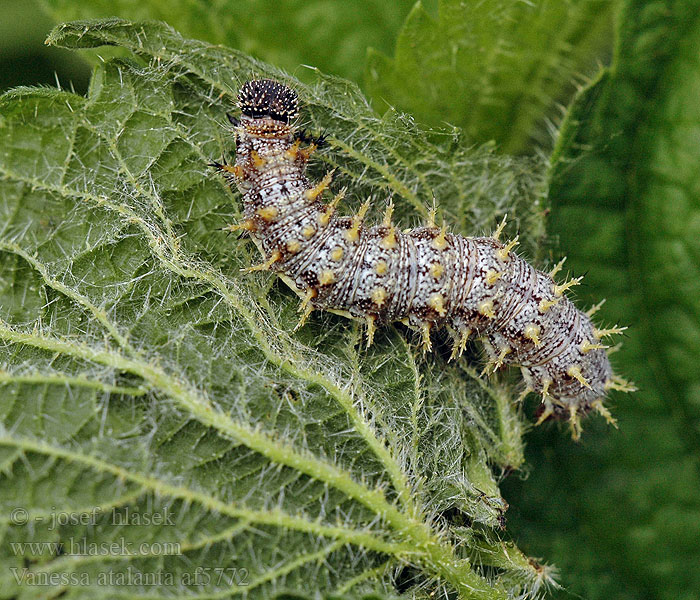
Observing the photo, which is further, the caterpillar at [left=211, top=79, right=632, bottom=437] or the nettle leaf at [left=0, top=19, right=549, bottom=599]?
the caterpillar at [left=211, top=79, right=632, bottom=437]

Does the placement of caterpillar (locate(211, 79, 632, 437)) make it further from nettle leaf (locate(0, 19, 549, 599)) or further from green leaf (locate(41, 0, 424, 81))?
green leaf (locate(41, 0, 424, 81))

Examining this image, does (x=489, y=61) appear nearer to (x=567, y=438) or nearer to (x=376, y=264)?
(x=376, y=264)

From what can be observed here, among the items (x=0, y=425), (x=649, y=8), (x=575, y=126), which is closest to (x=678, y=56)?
(x=649, y=8)

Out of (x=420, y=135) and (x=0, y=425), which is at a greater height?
(x=420, y=135)

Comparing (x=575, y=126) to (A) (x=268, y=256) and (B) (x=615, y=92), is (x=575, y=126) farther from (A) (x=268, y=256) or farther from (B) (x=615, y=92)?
(A) (x=268, y=256)
